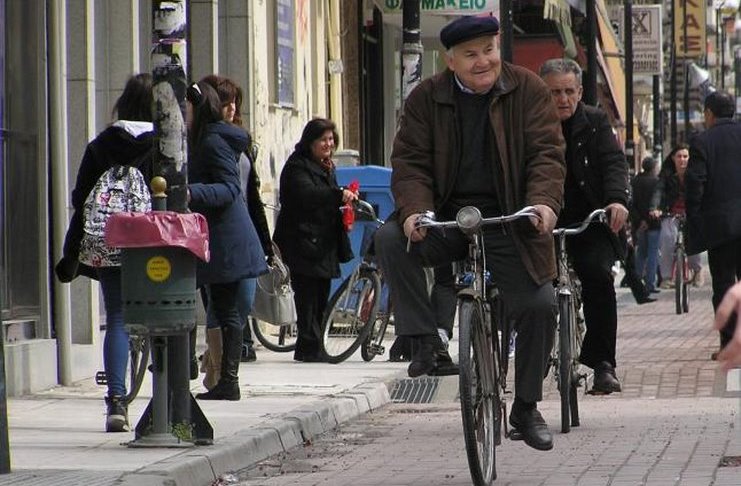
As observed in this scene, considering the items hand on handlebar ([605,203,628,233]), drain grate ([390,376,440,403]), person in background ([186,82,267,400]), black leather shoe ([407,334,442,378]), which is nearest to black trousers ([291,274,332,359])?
drain grate ([390,376,440,403])

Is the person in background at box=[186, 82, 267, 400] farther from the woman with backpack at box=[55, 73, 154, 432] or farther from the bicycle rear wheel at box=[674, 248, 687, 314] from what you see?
the bicycle rear wheel at box=[674, 248, 687, 314]

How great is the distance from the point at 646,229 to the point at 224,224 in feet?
59.3

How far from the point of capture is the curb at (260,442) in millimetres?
8203

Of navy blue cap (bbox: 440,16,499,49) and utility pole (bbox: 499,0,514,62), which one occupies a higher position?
utility pole (bbox: 499,0,514,62)

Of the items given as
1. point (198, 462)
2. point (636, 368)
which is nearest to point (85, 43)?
point (636, 368)

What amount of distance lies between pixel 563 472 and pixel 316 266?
6772 mm

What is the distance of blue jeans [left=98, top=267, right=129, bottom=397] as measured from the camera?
9.95 meters

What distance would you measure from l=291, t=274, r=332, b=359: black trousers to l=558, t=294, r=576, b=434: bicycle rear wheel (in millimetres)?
5169

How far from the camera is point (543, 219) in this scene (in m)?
8.02

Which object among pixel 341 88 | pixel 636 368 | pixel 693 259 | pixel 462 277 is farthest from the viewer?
pixel 693 259

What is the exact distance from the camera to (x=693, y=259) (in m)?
27.7

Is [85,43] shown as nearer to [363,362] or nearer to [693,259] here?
[363,362]

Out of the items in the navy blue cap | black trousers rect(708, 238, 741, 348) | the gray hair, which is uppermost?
the gray hair

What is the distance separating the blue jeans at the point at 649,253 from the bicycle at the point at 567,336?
58.7 feet
